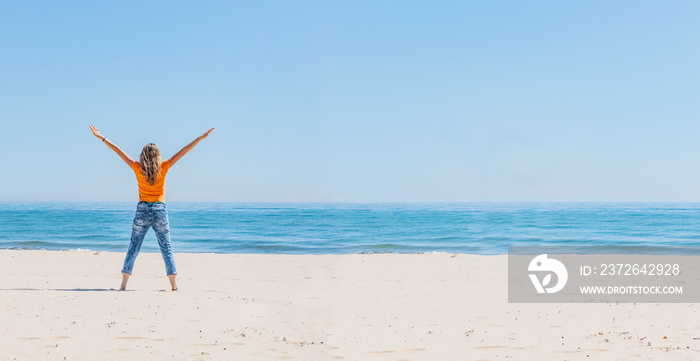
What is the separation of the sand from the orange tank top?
1.20 meters

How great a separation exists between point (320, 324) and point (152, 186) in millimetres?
2871

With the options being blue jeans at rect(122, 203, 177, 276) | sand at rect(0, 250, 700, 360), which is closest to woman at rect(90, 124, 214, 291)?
blue jeans at rect(122, 203, 177, 276)

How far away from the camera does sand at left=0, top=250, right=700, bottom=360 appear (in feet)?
14.6

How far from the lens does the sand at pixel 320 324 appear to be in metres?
4.45

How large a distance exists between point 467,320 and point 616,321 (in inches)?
62.7

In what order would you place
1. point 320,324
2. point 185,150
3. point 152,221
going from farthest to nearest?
point 152,221 < point 185,150 < point 320,324

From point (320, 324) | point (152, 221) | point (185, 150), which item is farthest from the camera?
point (152, 221)

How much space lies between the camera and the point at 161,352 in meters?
4.34

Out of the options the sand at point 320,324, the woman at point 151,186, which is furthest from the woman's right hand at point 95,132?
the sand at point 320,324

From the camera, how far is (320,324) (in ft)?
18.1

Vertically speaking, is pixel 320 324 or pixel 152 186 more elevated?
pixel 152 186

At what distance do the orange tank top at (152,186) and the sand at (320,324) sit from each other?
1197 mm

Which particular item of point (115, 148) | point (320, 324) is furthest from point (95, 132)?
point (320, 324)

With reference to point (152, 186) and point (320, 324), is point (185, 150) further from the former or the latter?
point (320, 324)
